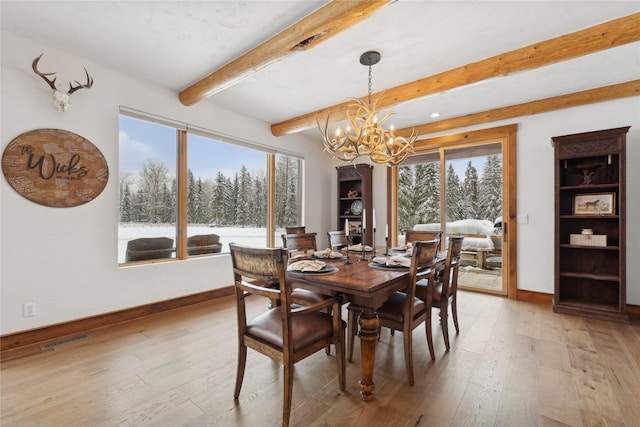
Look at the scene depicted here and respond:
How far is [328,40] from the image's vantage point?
2.38m

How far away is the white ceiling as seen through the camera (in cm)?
201

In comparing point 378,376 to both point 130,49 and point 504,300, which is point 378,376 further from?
point 130,49

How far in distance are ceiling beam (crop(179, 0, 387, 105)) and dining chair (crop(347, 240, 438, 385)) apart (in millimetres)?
1534

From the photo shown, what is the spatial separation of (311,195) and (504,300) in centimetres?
337

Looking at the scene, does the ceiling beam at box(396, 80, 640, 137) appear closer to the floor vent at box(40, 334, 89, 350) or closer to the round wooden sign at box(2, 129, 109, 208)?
the round wooden sign at box(2, 129, 109, 208)

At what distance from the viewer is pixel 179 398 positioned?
1.74 meters

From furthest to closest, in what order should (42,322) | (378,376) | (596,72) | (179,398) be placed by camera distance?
1. (596,72)
2. (42,322)
3. (378,376)
4. (179,398)

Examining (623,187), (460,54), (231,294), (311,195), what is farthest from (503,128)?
(231,294)

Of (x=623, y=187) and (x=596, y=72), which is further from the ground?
(x=596, y=72)

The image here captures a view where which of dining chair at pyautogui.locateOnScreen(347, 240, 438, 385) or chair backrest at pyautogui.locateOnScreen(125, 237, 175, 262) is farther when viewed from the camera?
chair backrest at pyautogui.locateOnScreen(125, 237, 175, 262)

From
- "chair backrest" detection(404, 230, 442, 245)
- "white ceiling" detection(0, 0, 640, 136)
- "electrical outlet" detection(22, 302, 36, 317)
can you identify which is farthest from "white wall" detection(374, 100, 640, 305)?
"electrical outlet" detection(22, 302, 36, 317)

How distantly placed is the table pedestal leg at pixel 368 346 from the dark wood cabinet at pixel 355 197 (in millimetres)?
3185

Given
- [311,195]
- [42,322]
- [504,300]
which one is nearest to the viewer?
[42,322]

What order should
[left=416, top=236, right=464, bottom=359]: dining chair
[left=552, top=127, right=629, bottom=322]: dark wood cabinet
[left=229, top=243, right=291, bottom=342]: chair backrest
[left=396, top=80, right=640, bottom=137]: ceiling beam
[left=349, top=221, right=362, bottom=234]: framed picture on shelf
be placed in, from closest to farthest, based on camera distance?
[left=229, top=243, right=291, bottom=342]: chair backrest → [left=416, top=236, right=464, bottom=359]: dining chair → [left=552, top=127, right=629, bottom=322]: dark wood cabinet → [left=396, top=80, right=640, bottom=137]: ceiling beam → [left=349, top=221, right=362, bottom=234]: framed picture on shelf
